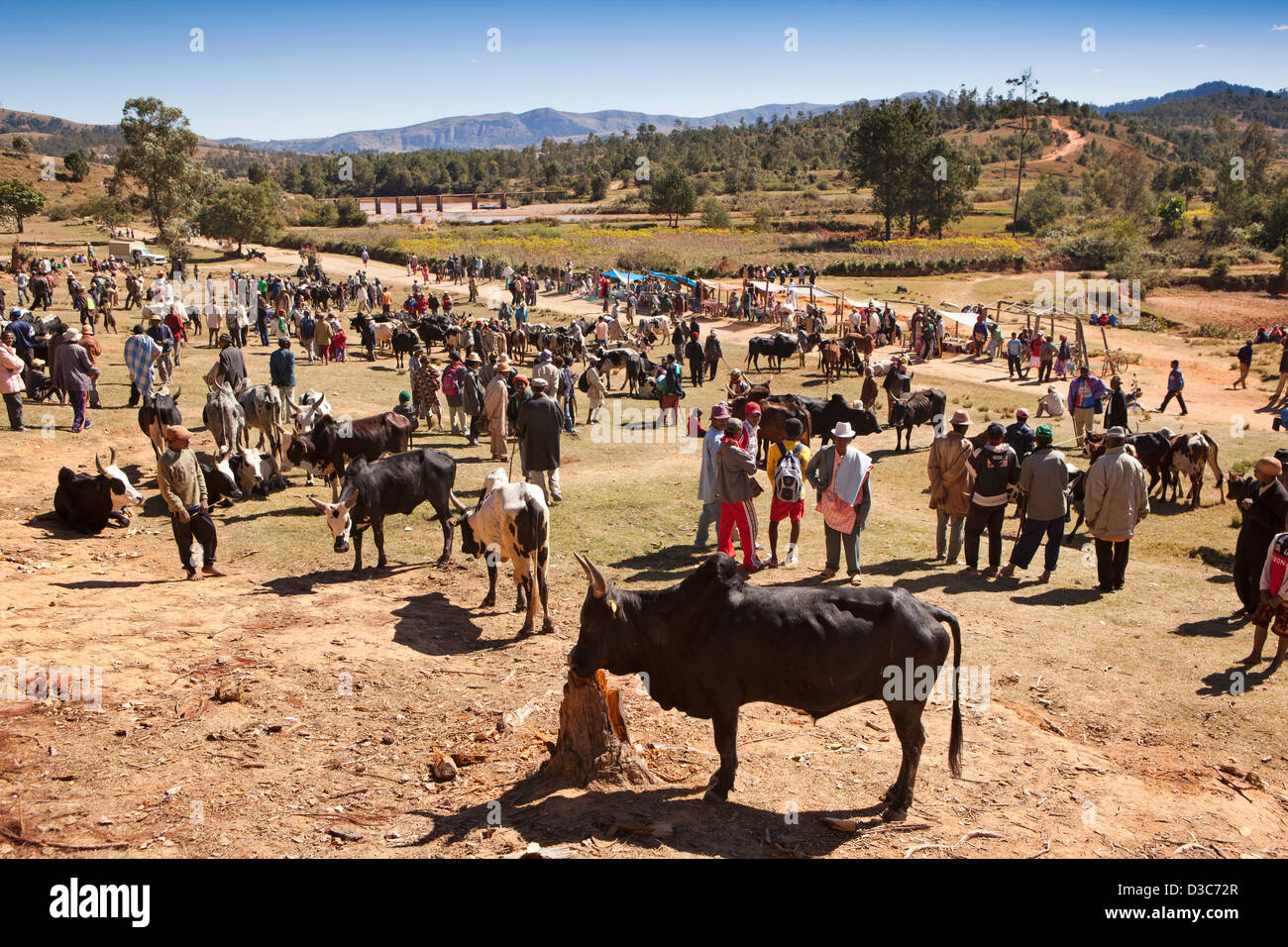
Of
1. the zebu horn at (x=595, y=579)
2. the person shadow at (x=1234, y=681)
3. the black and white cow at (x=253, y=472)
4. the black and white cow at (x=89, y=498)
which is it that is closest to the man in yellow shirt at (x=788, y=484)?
the person shadow at (x=1234, y=681)

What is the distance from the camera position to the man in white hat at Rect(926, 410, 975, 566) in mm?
11070

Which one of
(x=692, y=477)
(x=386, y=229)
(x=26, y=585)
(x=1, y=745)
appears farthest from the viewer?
(x=386, y=229)

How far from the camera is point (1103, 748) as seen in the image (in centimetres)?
702

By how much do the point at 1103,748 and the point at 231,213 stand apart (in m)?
62.8

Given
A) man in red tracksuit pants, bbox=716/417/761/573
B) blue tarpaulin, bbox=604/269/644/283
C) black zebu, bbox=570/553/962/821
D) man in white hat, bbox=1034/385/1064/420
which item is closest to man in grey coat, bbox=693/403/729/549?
man in red tracksuit pants, bbox=716/417/761/573

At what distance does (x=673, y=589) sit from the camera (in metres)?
6.30

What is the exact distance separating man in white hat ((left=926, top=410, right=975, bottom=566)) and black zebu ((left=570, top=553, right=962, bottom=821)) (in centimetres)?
524

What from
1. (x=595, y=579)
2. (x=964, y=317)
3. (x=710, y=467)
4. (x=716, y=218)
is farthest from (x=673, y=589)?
(x=716, y=218)

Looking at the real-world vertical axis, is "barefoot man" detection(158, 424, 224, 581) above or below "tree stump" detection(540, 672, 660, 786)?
above

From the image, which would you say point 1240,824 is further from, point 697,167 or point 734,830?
point 697,167

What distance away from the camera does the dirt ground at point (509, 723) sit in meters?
5.69

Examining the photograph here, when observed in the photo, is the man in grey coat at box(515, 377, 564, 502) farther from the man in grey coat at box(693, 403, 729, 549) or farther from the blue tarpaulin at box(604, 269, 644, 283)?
the blue tarpaulin at box(604, 269, 644, 283)

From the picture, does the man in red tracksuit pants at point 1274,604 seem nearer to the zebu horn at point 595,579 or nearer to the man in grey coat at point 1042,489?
the man in grey coat at point 1042,489
